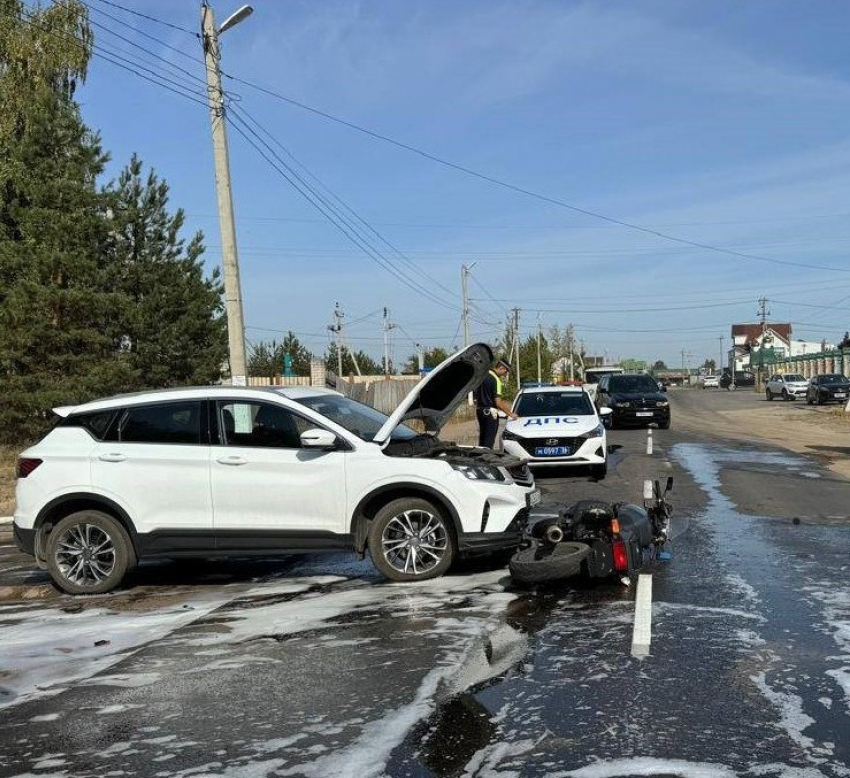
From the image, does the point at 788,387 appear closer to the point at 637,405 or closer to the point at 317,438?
the point at 637,405

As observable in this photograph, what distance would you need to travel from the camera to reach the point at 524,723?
171 inches

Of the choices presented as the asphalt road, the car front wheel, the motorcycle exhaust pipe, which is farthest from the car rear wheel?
the motorcycle exhaust pipe

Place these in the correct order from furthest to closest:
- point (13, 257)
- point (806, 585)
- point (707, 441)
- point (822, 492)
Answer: point (707, 441)
point (13, 257)
point (822, 492)
point (806, 585)

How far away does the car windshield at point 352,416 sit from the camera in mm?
8113

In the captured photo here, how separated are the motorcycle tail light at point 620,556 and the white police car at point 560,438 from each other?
7.52 meters

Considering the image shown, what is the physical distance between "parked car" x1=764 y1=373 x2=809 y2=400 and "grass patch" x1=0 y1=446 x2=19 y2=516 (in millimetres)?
44269

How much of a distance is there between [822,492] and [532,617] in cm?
789

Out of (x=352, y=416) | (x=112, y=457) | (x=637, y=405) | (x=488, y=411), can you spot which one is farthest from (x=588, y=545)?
(x=637, y=405)

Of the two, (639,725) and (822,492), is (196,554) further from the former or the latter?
(822,492)

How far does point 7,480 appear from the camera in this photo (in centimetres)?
1734

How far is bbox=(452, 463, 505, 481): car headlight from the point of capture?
7.74 meters

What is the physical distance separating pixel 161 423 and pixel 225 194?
8.80m

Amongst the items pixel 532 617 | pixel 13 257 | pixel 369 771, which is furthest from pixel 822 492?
pixel 13 257

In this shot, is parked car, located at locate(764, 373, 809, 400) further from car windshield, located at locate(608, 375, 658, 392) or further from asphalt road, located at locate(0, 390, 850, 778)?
asphalt road, located at locate(0, 390, 850, 778)
